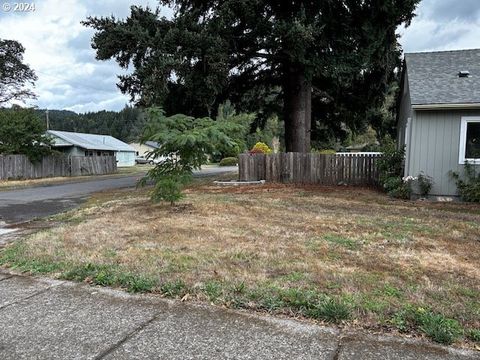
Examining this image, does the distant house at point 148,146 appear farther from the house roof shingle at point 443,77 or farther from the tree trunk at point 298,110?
the house roof shingle at point 443,77

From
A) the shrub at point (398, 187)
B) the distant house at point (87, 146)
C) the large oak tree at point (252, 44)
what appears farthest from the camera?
the distant house at point (87, 146)

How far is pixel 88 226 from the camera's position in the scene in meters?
7.23

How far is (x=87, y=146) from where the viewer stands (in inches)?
1505

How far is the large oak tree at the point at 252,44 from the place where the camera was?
45.7ft

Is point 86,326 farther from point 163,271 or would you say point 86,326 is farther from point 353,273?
point 353,273

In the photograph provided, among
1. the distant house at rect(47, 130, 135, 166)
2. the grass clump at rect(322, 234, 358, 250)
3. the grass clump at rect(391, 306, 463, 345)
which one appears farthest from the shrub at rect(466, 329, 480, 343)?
the distant house at rect(47, 130, 135, 166)

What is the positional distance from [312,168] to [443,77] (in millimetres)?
5186

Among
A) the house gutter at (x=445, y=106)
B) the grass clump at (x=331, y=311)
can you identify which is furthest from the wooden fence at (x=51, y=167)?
the grass clump at (x=331, y=311)

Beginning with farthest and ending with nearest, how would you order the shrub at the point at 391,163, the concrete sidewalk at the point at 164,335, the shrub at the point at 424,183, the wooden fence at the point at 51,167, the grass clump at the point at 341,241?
the wooden fence at the point at 51,167 → the shrub at the point at 391,163 → the shrub at the point at 424,183 → the grass clump at the point at 341,241 → the concrete sidewalk at the point at 164,335

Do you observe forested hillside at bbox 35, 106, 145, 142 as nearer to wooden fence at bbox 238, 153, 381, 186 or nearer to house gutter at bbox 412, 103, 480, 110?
wooden fence at bbox 238, 153, 381, 186

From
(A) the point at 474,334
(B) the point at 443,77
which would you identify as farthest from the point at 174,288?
(B) the point at 443,77

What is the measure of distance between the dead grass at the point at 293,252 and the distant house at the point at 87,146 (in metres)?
27.8

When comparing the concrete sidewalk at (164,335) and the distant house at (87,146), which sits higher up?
the distant house at (87,146)

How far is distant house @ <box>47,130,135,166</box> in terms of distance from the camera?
37.2 meters
